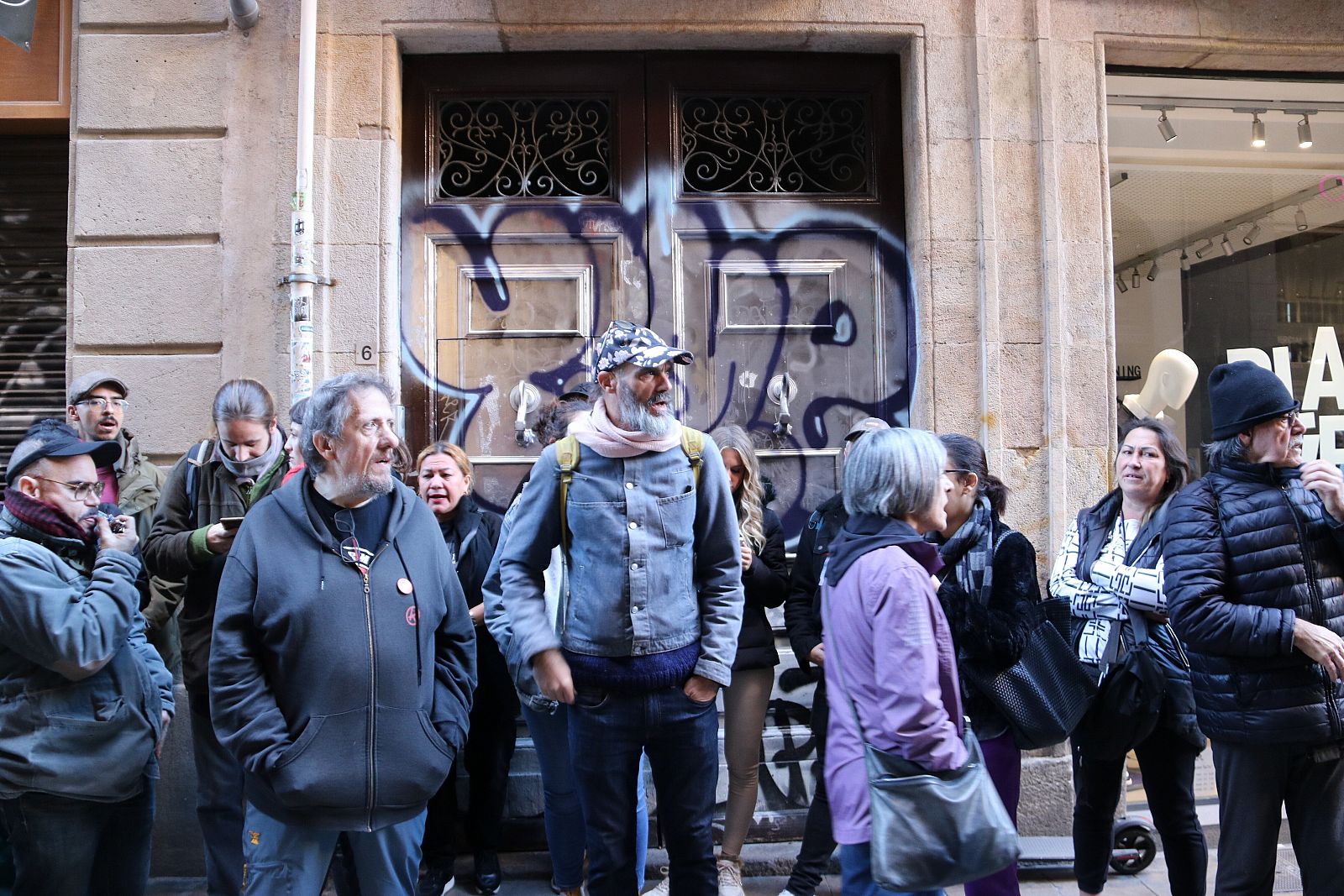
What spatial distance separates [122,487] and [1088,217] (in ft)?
16.4

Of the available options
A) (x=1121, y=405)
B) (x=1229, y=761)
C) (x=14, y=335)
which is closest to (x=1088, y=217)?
(x=1121, y=405)

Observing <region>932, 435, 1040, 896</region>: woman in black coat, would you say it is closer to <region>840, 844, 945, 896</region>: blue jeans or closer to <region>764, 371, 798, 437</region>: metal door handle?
<region>840, 844, 945, 896</region>: blue jeans

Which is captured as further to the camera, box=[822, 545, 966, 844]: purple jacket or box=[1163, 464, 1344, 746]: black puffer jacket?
box=[1163, 464, 1344, 746]: black puffer jacket

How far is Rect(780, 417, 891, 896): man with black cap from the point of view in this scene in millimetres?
4574

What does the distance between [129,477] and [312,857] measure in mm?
2691

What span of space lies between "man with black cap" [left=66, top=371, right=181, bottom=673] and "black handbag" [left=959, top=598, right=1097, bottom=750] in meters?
3.45

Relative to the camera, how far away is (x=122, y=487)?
15.7 ft

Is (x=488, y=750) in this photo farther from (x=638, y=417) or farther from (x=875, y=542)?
(x=875, y=542)

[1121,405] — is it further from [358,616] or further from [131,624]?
[131,624]

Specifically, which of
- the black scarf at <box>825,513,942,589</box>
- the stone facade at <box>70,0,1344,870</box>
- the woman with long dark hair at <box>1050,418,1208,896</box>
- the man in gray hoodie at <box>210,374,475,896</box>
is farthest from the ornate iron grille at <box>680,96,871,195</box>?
the man in gray hoodie at <box>210,374,475,896</box>

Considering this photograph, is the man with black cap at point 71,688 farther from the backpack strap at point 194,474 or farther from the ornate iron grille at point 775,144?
the ornate iron grille at point 775,144

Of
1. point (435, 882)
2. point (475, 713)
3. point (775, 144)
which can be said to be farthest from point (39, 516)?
point (775, 144)

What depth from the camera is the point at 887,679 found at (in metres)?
2.84

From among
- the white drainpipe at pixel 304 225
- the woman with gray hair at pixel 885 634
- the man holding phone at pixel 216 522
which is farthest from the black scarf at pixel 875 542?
the white drainpipe at pixel 304 225
